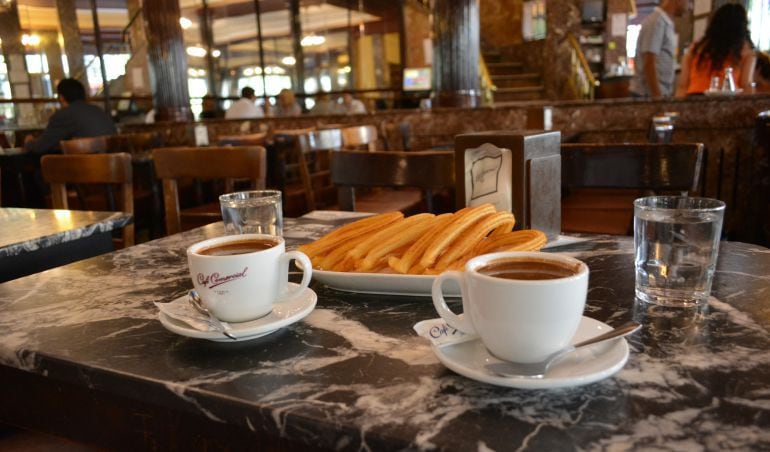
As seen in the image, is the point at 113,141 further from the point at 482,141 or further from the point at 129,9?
the point at 129,9

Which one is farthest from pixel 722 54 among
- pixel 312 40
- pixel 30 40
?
pixel 30 40

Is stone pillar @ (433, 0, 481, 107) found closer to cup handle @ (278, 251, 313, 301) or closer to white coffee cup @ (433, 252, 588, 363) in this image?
cup handle @ (278, 251, 313, 301)

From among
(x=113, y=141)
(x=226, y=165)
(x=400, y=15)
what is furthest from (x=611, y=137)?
(x=400, y=15)

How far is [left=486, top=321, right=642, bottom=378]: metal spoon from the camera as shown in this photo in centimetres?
55

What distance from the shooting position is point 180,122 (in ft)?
19.0

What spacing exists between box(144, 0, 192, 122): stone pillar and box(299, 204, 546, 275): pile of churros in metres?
5.67

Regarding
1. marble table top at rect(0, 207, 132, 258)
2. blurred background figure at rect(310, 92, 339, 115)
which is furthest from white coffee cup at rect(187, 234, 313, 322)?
blurred background figure at rect(310, 92, 339, 115)

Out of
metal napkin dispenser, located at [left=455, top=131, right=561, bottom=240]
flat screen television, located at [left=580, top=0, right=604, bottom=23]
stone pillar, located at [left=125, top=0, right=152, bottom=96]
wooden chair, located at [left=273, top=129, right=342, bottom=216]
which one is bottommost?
wooden chair, located at [left=273, top=129, right=342, bottom=216]

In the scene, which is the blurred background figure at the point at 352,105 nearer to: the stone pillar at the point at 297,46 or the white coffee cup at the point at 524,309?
the stone pillar at the point at 297,46

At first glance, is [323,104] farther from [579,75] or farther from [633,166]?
[633,166]

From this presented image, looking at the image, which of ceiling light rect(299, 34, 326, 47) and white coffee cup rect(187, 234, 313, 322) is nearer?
white coffee cup rect(187, 234, 313, 322)

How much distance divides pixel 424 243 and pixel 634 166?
0.84 m

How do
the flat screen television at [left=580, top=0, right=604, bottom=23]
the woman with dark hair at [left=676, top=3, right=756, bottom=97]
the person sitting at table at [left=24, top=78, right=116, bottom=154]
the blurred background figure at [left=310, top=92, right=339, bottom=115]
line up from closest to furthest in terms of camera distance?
1. the woman with dark hair at [left=676, top=3, right=756, bottom=97]
2. the person sitting at table at [left=24, top=78, right=116, bottom=154]
3. the blurred background figure at [left=310, top=92, right=339, bottom=115]
4. the flat screen television at [left=580, top=0, right=604, bottom=23]

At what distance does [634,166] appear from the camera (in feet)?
4.76
